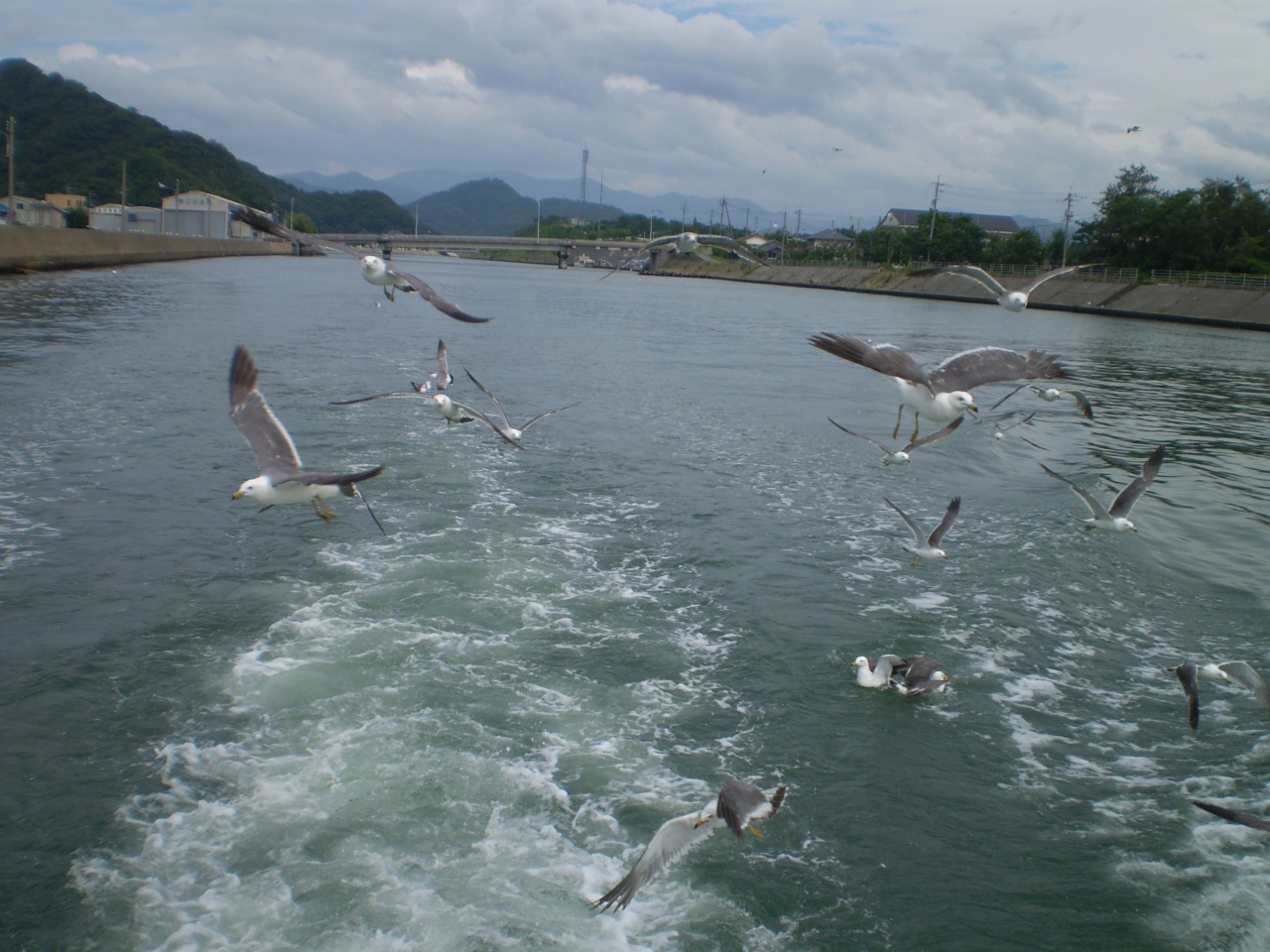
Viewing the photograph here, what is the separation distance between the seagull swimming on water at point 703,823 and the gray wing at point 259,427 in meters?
5.26

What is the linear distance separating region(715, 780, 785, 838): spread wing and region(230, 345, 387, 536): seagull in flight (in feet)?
12.3

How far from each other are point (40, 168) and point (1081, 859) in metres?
132

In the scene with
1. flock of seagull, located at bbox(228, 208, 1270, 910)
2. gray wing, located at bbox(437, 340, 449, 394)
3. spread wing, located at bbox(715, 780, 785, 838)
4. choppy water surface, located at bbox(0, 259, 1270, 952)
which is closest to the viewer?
spread wing, located at bbox(715, 780, 785, 838)

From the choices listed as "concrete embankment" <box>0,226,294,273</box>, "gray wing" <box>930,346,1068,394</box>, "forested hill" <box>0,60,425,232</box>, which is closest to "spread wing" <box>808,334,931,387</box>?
"gray wing" <box>930,346,1068,394</box>

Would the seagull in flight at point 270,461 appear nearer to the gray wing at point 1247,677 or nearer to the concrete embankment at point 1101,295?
the gray wing at point 1247,677

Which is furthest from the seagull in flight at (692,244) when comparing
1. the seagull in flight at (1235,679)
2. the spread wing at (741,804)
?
the spread wing at (741,804)

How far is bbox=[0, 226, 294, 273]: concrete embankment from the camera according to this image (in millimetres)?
46656

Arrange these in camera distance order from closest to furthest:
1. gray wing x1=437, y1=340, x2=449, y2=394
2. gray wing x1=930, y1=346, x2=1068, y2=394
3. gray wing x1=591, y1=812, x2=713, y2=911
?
gray wing x1=591, y1=812, x2=713, y2=911 < gray wing x1=930, y1=346, x2=1068, y2=394 < gray wing x1=437, y1=340, x2=449, y2=394

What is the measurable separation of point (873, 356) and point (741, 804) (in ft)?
14.9

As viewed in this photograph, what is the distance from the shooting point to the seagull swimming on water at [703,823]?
556 centimetres

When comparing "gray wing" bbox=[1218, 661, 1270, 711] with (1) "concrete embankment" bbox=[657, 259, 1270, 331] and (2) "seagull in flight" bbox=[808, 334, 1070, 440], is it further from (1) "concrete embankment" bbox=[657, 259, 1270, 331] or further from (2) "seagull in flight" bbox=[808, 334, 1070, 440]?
(1) "concrete embankment" bbox=[657, 259, 1270, 331]

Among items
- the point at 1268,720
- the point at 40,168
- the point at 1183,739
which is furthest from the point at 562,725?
the point at 40,168

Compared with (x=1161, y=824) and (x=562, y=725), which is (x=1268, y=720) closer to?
(x=1161, y=824)

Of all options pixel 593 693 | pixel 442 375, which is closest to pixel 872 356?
pixel 593 693
